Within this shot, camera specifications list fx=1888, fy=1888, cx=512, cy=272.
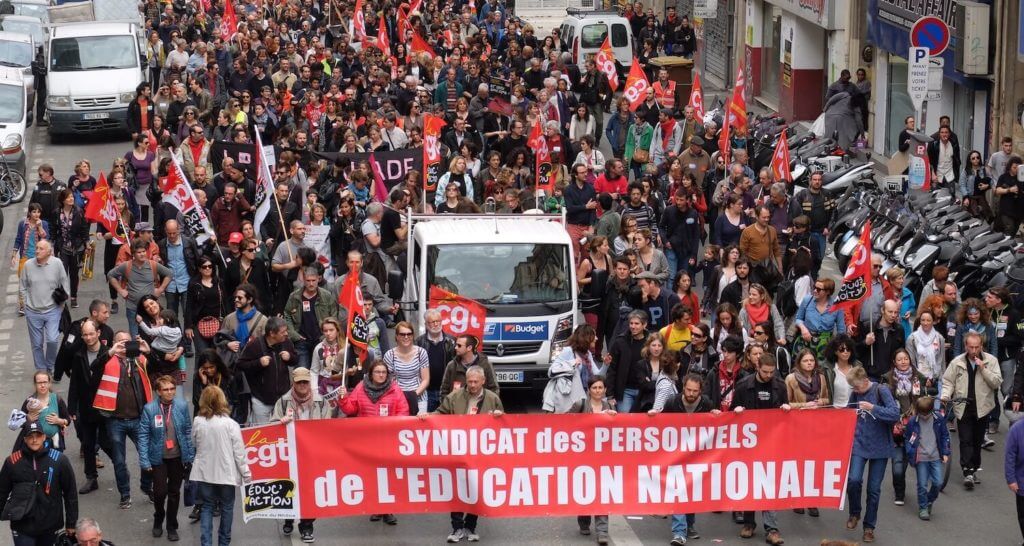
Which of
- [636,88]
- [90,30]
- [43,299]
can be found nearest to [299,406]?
[43,299]

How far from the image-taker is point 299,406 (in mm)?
13797

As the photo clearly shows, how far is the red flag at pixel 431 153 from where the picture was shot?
23.1m

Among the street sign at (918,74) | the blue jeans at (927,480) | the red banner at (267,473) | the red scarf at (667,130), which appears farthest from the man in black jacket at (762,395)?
the red scarf at (667,130)

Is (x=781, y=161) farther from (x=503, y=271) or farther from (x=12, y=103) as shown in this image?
(x=12, y=103)

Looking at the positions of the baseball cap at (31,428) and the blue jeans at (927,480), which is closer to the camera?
the baseball cap at (31,428)

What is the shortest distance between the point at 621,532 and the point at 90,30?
23.4 metres

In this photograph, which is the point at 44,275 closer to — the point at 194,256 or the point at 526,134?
the point at 194,256

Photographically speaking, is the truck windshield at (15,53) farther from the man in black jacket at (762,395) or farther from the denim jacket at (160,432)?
the man in black jacket at (762,395)

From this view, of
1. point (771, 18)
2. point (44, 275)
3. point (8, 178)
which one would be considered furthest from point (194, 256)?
point (771, 18)

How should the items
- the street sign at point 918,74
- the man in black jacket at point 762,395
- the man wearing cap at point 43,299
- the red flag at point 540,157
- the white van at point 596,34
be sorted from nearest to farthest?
the man in black jacket at point 762,395 < the man wearing cap at point 43,299 < the street sign at point 918,74 < the red flag at point 540,157 < the white van at point 596,34

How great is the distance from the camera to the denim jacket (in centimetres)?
1357

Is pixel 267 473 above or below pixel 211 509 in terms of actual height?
above

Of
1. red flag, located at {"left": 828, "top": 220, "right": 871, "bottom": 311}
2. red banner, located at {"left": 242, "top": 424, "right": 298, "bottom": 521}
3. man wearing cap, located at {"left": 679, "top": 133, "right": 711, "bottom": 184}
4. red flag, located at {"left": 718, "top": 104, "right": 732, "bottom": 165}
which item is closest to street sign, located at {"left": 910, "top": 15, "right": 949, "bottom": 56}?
red flag, located at {"left": 718, "top": 104, "right": 732, "bottom": 165}

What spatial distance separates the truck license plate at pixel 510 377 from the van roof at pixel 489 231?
1.21 meters
